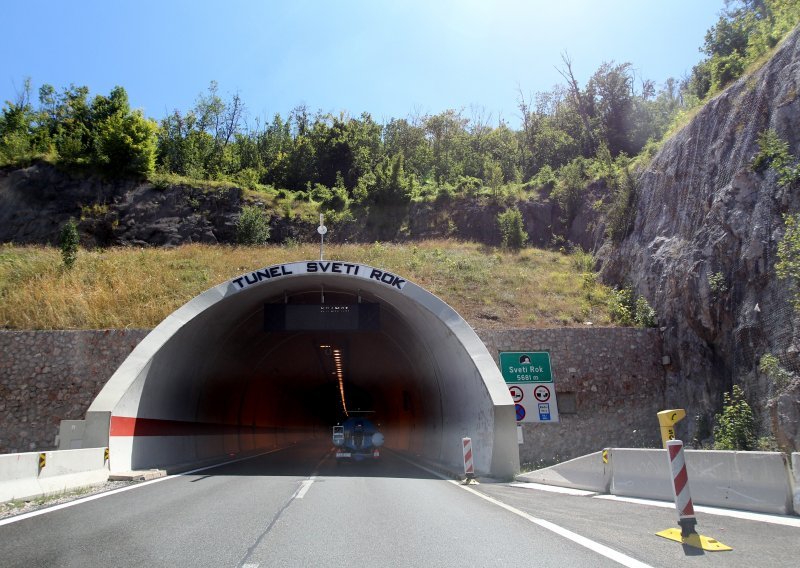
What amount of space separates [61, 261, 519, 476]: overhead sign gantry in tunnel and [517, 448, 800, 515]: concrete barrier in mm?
4702

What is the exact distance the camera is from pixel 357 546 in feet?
22.9

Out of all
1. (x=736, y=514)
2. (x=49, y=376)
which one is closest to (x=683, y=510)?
(x=736, y=514)

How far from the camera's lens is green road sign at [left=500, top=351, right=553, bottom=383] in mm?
20781

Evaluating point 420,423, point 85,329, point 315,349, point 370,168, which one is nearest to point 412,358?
point 420,423

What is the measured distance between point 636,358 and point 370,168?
40.6 metres

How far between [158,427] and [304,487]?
7.70m

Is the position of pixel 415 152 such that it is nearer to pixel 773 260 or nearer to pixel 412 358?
pixel 412 358

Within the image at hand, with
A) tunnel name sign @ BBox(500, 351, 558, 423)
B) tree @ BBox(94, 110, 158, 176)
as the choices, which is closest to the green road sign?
tunnel name sign @ BBox(500, 351, 558, 423)

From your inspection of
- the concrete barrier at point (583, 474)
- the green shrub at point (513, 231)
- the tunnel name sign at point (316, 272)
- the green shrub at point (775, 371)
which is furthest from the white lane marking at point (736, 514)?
the green shrub at point (513, 231)

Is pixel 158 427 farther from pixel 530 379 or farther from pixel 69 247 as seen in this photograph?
pixel 69 247

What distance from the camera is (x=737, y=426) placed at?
16.2 meters

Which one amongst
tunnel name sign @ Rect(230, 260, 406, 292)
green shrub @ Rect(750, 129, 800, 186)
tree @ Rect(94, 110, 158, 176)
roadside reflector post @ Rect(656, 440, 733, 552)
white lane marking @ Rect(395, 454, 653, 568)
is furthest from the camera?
tree @ Rect(94, 110, 158, 176)

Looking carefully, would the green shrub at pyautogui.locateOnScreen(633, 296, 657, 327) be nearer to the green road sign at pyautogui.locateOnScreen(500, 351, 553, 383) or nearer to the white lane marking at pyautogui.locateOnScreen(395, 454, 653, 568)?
the green road sign at pyautogui.locateOnScreen(500, 351, 553, 383)

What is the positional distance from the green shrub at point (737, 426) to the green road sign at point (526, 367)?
542 centimetres
